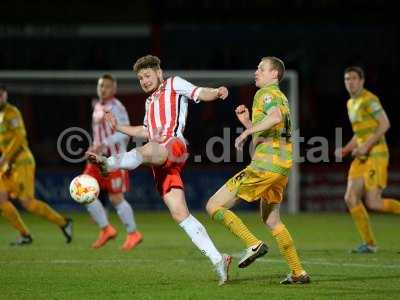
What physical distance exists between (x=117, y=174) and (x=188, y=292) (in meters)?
5.03

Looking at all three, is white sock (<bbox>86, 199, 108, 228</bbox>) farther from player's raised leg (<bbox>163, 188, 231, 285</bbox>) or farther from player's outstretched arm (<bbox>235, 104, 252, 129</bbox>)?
player's outstretched arm (<bbox>235, 104, 252, 129</bbox>)

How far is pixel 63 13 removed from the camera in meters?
24.0

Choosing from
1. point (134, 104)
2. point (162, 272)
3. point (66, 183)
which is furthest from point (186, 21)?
point (162, 272)

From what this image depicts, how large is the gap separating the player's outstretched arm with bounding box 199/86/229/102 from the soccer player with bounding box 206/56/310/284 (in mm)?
275

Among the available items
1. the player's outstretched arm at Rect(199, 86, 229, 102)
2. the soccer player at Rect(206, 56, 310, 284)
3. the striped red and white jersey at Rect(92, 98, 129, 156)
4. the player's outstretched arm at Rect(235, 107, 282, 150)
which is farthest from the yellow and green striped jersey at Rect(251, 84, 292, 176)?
the striped red and white jersey at Rect(92, 98, 129, 156)

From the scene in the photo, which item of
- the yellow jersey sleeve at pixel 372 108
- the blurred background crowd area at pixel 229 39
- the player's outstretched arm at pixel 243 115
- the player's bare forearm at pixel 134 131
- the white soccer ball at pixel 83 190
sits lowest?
the white soccer ball at pixel 83 190

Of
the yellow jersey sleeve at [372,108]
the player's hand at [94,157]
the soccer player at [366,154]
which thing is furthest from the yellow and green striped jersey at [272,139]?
the yellow jersey sleeve at [372,108]

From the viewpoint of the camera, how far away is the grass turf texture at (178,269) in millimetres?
8477

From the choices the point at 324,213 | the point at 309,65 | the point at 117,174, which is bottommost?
the point at 324,213

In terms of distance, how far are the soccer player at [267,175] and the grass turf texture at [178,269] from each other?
0.41 m

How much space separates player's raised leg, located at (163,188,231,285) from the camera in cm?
894

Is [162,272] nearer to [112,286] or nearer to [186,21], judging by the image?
[112,286]

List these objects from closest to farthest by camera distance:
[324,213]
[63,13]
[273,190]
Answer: [273,190] < [324,213] < [63,13]

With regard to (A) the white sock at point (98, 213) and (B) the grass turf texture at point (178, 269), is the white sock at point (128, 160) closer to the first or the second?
(B) the grass turf texture at point (178, 269)
